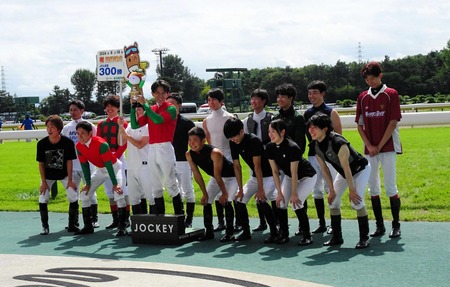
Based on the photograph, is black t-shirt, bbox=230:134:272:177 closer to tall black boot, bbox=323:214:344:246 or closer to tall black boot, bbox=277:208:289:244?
tall black boot, bbox=277:208:289:244

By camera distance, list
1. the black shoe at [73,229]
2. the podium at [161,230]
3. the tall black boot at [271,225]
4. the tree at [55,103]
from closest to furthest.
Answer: the tall black boot at [271,225] < the podium at [161,230] < the black shoe at [73,229] < the tree at [55,103]

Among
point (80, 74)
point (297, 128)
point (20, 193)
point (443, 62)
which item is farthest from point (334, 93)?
point (297, 128)

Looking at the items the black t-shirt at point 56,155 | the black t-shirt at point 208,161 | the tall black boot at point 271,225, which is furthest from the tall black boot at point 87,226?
the tall black boot at point 271,225

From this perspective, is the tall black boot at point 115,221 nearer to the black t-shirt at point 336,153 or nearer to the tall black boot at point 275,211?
the tall black boot at point 275,211

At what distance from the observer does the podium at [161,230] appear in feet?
26.9

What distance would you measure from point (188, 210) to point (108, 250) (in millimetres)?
1878

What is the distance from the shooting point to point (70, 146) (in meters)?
9.70

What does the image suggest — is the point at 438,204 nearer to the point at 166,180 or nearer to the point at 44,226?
the point at 166,180

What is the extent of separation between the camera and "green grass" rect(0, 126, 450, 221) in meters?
10.0

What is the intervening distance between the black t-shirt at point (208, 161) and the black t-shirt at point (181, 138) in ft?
4.13

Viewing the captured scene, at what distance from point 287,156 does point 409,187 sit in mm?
4435

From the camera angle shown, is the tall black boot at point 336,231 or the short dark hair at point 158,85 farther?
the short dark hair at point 158,85

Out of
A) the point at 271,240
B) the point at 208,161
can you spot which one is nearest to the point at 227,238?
the point at 271,240

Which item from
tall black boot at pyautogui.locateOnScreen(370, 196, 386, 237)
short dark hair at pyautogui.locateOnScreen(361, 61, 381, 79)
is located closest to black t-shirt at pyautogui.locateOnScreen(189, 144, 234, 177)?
tall black boot at pyautogui.locateOnScreen(370, 196, 386, 237)
